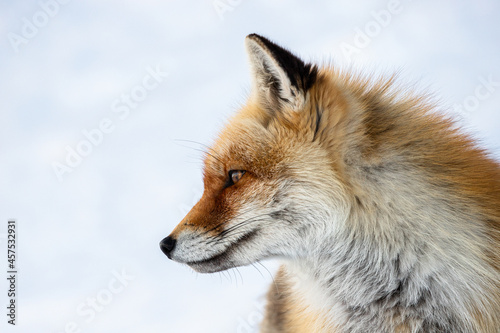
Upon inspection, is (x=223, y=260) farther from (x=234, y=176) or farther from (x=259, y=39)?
(x=259, y=39)

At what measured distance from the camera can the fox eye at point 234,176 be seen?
2.47 metres

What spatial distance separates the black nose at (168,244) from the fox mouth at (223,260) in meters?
0.13

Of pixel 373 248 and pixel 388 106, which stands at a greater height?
pixel 388 106

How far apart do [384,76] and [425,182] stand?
809 millimetres

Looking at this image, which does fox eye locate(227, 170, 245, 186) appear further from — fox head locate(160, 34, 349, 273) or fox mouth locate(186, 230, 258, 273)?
fox mouth locate(186, 230, 258, 273)

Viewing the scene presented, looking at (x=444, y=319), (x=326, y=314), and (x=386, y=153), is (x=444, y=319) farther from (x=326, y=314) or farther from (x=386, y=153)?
(x=386, y=153)

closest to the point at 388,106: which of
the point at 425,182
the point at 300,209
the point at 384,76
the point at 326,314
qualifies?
the point at 384,76

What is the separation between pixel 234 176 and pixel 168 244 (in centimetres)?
51

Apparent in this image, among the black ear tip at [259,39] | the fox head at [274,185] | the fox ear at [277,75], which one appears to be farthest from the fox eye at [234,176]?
the black ear tip at [259,39]

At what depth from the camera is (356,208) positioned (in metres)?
2.34

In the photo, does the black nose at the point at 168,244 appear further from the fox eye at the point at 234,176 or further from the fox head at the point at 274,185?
the fox eye at the point at 234,176

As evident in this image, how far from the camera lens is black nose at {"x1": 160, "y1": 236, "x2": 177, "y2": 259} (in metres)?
2.47

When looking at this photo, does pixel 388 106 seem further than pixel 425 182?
Yes

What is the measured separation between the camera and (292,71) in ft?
7.97
